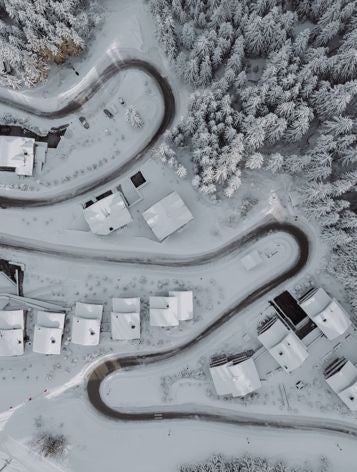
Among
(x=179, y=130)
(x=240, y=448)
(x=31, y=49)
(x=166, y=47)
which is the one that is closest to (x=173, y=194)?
(x=179, y=130)

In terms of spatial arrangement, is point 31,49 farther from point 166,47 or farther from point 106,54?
point 166,47

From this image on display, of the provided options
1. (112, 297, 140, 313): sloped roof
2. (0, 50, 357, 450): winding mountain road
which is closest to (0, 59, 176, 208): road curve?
(0, 50, 357, 450): winding mountain road

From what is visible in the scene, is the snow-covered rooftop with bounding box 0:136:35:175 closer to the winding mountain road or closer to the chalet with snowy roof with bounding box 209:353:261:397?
the winding mountain road

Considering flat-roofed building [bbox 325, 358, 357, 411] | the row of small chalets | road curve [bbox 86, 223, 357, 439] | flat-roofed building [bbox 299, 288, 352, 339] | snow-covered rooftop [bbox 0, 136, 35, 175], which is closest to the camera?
flat-roofed building [bbox 325, 358, 357, 411]

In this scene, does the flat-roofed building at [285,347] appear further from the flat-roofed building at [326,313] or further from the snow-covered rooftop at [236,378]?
the flat-roofed building at [326,313]

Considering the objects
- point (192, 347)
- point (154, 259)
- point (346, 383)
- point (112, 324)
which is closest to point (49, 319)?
point (112, 324)

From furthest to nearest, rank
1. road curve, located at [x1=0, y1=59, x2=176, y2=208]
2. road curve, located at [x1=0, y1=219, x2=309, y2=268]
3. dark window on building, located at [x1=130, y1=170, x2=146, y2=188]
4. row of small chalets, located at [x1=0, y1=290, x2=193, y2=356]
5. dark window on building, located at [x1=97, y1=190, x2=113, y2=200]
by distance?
road curve, located at [x1=0, y1=59, x2=176, y2=208], dark window on building, located at [x1=97, y1=190, x2=113, y2=200], dark window on building, located at [x1=130, y1=170, x2=146, y2=188], road curve, located at [x1=0, y1=219, x2=309, y2=268], row of small chalets, located at [x1=0, y1=290, x2=193, y2=356]

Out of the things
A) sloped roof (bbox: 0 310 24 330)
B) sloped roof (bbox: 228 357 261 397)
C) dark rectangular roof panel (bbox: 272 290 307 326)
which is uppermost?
sloped roof (bbox: 0 310 24 330)
